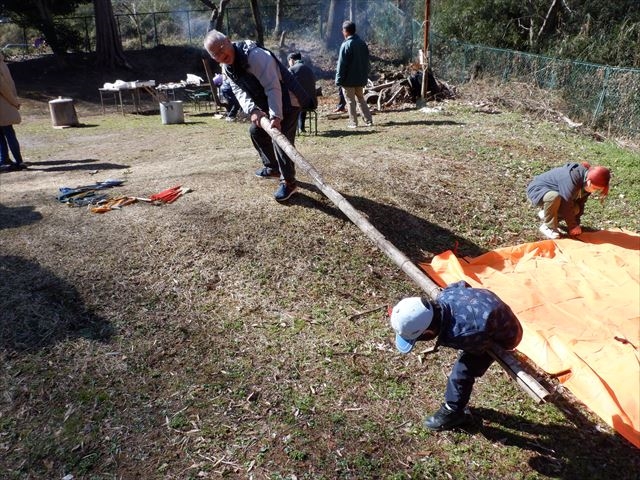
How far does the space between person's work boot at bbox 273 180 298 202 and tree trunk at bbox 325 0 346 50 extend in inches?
728

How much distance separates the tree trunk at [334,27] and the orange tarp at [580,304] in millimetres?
19009

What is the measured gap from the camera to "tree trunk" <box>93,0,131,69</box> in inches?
711

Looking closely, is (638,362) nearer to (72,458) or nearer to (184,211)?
(72,458)

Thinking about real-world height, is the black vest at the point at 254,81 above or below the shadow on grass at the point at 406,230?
above

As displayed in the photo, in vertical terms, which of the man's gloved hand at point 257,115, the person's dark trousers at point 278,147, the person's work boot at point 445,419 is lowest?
the person's work boot at point 445,419

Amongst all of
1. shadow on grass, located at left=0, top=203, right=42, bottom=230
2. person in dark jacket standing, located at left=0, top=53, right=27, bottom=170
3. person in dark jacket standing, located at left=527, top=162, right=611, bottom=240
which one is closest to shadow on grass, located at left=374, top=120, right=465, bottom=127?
person in dark jacket standing, located at left=527, top=162, right=611, bottom=240

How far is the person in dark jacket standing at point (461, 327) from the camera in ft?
7.93

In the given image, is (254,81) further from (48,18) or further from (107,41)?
(48,18)

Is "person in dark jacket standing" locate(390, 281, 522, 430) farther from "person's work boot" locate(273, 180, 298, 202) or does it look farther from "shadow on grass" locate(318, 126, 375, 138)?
"shadow on grass" locate(318, 126, 375, 138)

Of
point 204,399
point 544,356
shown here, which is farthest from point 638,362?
point 204,399

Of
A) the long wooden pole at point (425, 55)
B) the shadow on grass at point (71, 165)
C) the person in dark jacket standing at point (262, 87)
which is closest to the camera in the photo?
the person in dark jacket standing at point (262, 87)

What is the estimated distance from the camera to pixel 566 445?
2793mm

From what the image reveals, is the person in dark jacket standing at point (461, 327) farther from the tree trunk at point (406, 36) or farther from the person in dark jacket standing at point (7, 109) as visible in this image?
the tree trunk at point (406, 36)

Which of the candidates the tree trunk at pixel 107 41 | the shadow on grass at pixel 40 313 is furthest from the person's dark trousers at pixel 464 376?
the tree trunk at pixel 107 41
